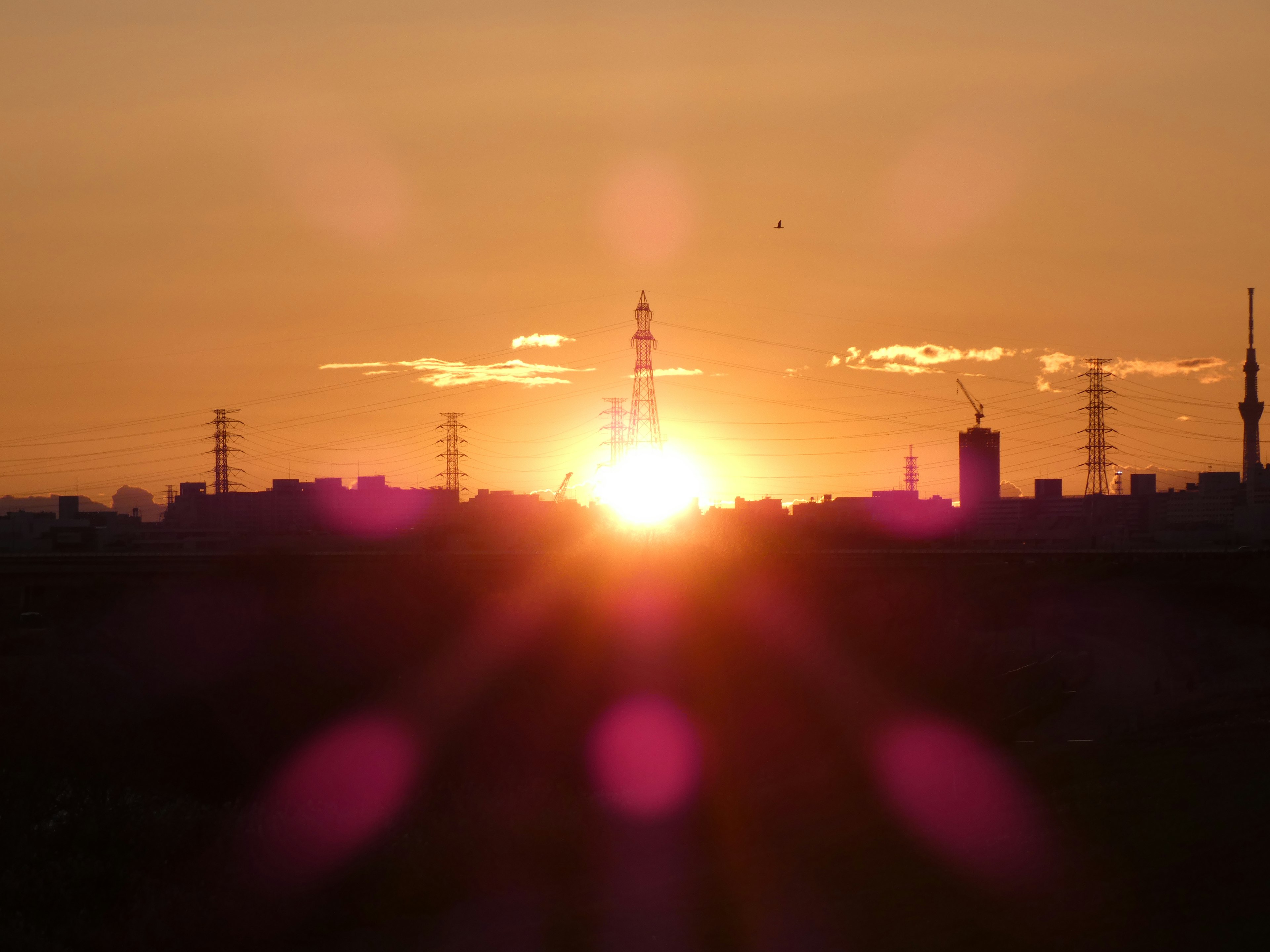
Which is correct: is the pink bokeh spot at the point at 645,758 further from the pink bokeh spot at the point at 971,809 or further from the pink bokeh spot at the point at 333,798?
the pink bokeh spot at the point at 333,798

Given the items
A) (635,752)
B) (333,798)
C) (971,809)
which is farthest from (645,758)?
(971,809)

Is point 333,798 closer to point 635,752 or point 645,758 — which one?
point 645,758

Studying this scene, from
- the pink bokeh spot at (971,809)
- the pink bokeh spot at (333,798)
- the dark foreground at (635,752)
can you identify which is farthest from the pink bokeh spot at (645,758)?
the pink bokeh spot at (333,798)

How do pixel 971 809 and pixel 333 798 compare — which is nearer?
pixel 971 809

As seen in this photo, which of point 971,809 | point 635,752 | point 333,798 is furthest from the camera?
point 635,752

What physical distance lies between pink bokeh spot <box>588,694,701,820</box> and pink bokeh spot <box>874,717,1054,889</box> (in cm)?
651

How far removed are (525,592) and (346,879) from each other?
163 ft

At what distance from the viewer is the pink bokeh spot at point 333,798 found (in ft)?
79.1

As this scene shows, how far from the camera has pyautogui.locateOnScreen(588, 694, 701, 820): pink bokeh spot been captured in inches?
1361

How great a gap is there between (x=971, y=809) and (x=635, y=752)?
26.3 metres

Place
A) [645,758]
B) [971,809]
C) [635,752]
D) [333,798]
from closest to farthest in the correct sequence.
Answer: [971,809] < [333,798] < [645,758] < [635,752]

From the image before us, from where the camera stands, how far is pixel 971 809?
25891 millimetres

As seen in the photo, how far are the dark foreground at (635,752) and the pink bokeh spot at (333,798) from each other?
0.16 metres

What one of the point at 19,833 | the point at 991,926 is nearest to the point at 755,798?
the point at 991,926
